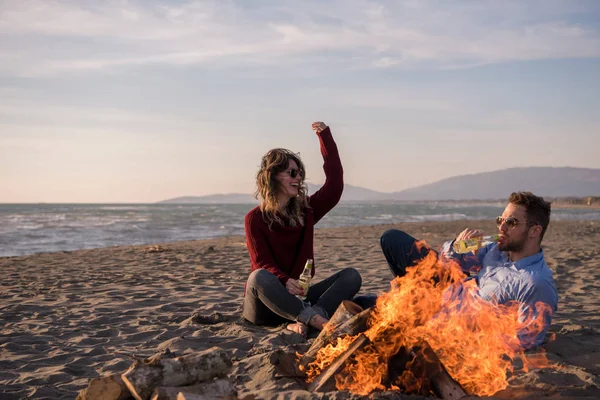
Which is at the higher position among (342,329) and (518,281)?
(518,281)

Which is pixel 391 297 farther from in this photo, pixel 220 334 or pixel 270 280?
pixel 220 334

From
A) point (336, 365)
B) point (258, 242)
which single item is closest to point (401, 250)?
point (258, 242)

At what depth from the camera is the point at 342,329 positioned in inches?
133

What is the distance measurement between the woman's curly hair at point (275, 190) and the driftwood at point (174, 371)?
2007 mm

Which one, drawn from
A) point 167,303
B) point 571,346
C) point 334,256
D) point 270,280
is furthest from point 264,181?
point 334,256

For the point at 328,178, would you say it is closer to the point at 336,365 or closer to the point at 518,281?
the point at 518,281

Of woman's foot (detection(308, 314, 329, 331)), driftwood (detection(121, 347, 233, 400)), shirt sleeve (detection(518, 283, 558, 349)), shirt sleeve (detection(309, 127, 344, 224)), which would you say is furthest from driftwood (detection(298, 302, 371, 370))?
shirt sleeve (detection(309, 127, 344, 224))

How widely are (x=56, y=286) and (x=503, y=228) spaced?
22.7ft

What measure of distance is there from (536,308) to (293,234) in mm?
2238

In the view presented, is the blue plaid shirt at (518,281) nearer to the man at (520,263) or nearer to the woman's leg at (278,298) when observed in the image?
the man at (520,263)

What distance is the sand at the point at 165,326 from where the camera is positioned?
3.68 m

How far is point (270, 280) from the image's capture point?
15.3ft

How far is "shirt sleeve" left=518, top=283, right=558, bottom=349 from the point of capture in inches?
150

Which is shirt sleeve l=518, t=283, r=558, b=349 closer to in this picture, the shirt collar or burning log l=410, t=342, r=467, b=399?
the shirt collar
